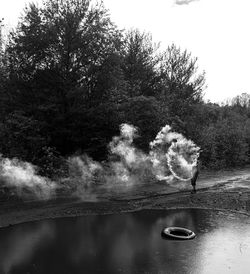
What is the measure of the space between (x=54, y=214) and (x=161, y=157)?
487 inches

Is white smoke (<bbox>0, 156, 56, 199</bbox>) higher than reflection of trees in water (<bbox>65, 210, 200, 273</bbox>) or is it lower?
higher

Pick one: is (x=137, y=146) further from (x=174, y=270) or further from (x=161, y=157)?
(x=174, y=270)

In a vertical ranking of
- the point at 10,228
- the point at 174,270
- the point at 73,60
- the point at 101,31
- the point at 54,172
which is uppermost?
the point at 101,31

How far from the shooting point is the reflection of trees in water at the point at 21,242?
9587 millimetres

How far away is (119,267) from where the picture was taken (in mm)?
9391

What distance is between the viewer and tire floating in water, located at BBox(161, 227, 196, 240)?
38.6 ft

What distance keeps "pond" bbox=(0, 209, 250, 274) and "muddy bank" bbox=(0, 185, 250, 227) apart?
2.51ft

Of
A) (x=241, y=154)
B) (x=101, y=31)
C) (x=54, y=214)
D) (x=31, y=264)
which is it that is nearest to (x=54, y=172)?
(x=54, y=214)

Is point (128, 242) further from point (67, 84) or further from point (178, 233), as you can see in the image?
point (67, 84)

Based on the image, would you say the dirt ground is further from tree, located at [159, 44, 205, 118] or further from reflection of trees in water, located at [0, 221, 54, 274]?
tree, located at [159, 44, 205, 118]

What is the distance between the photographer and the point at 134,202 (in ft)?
55.2

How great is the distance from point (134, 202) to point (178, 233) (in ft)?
14.7

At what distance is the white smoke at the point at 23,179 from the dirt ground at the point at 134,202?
116cm

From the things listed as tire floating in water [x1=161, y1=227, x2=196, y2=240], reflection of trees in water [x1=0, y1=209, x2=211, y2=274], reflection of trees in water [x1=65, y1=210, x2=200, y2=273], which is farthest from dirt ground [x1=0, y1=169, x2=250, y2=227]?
tire floating in water [x1=161, y1=227, x2=196, y2=240]
